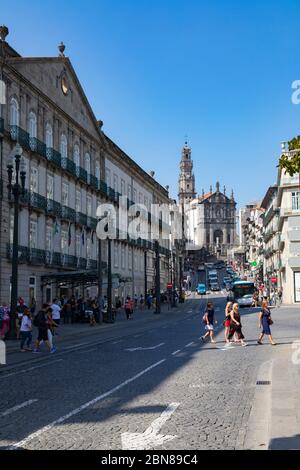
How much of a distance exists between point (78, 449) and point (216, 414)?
2.79m

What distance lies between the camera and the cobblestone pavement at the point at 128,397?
7840 mm

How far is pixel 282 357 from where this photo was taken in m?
16.9

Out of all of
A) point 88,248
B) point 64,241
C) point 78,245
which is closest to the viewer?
point 64,241

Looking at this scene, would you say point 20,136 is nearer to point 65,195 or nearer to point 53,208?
point 53,208

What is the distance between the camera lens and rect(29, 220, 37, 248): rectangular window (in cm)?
3859

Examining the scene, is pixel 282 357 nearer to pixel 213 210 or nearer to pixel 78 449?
pixel 78 449

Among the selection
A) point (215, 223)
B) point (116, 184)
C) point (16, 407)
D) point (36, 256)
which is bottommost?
point (16, 407)

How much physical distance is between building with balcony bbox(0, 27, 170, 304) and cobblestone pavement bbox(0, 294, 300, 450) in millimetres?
18991

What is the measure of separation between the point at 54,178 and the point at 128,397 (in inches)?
1320

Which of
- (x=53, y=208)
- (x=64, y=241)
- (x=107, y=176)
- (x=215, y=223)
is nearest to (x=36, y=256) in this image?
(x=53, y=208)

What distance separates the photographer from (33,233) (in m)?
39.1

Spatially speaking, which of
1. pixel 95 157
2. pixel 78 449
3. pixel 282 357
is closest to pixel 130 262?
pixel 95 157

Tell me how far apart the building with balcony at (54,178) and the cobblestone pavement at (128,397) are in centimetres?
1899

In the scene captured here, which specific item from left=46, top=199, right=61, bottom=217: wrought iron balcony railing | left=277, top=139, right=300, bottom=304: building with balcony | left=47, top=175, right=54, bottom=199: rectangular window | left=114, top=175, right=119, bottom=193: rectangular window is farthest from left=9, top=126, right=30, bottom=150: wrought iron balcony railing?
left=277, top=139, right=300, bottom=304: building with balcony
